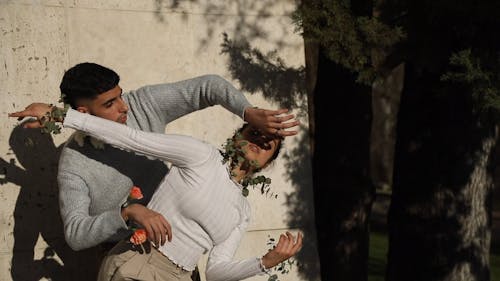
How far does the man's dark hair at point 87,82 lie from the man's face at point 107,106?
0.02 meters

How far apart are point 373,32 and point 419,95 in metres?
1.01

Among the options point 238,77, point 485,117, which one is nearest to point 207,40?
point 238,77

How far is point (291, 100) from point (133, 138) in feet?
7.22

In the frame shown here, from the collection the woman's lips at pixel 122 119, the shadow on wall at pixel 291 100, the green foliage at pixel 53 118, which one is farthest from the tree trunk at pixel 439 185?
the green foliage at pixel 53 118

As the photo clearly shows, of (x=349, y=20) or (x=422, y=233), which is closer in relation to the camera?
(x=349, y=20)

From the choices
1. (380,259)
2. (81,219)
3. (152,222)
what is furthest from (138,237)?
(380,259)

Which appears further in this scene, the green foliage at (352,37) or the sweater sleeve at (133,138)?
the green foliage at (352,37)

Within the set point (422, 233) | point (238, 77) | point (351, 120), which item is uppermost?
point (238, 77)

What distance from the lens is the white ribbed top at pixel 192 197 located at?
4.56 metres

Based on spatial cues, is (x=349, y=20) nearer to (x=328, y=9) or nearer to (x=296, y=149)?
(x=328, y=9)

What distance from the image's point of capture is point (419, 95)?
7664mm

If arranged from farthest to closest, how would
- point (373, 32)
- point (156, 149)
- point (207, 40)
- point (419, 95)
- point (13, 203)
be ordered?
point (419, 95) → point (373, 32) → point (207, 40) → point (13, 203) → point (156, 149)

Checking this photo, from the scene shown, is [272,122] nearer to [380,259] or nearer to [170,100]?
[170,100]

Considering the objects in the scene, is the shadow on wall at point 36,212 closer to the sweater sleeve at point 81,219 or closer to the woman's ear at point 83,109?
the sweater sleeve at point 81,219
